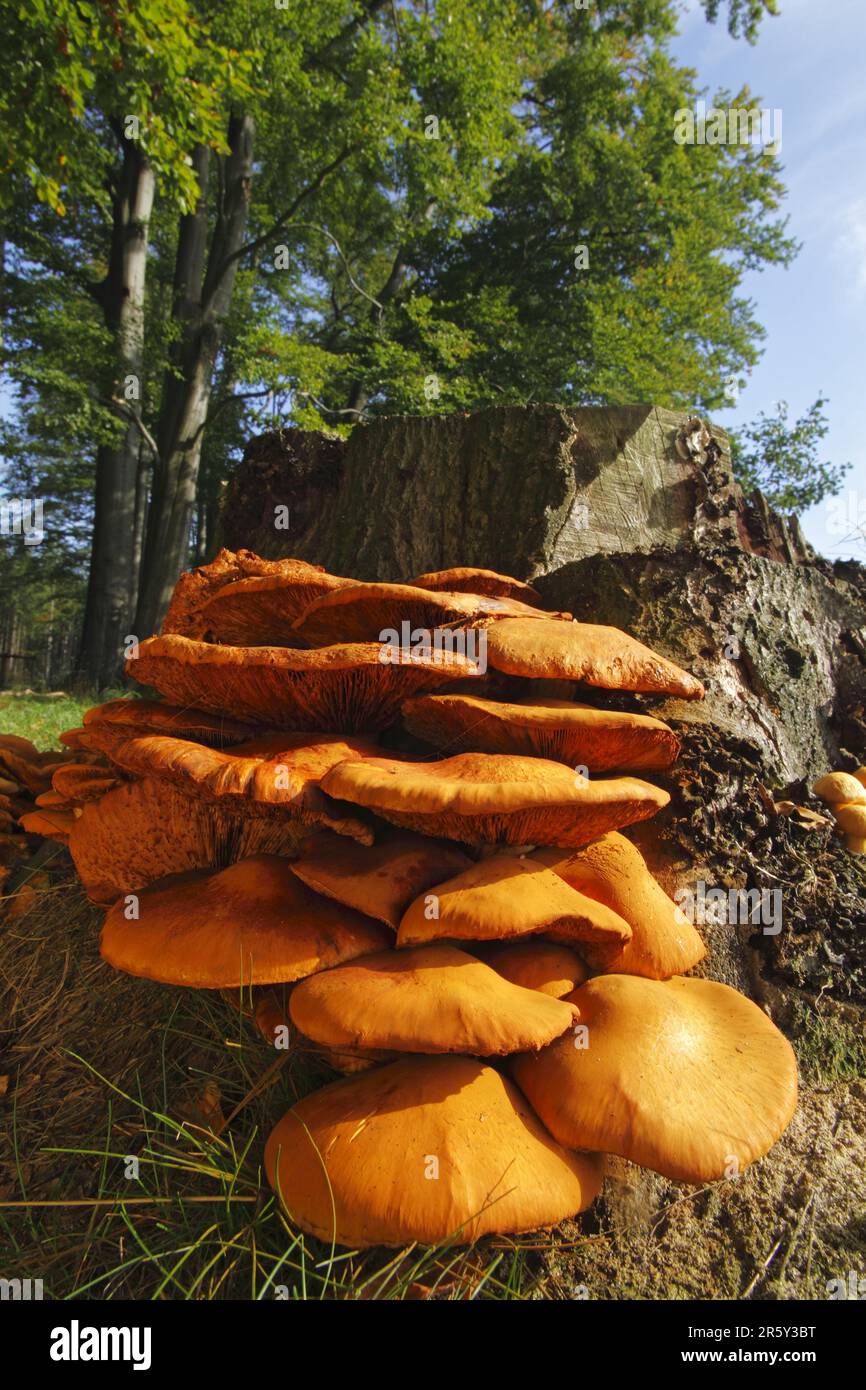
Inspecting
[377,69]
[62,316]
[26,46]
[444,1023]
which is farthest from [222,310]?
[444,1023]

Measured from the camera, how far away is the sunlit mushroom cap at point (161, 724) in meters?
2.05

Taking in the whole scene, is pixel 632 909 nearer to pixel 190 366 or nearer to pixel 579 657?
pixel 579 657

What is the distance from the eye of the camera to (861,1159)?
187cm

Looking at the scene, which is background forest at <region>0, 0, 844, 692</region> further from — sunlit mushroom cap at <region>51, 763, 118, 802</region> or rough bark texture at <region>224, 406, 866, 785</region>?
sunlit mushroom cap at <region>51, 763, 118, 802</region>

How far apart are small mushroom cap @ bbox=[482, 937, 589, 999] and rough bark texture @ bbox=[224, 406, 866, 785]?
98 cm

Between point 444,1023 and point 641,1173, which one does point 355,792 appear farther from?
point 641,1173

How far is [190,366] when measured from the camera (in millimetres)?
13844

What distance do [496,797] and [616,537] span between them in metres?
2.11

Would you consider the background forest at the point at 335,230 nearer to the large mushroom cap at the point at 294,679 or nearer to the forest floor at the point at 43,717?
the forest floor at the point at 43,717

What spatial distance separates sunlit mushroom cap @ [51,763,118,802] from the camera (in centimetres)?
233

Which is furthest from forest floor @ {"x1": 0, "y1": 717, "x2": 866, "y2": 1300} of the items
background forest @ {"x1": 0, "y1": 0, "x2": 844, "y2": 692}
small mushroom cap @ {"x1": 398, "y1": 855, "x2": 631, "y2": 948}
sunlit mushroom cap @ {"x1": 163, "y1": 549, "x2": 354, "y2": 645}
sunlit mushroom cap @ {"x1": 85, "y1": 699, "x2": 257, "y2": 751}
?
background forest @ {"x1": 0, "y1": 0, "x2": 844, "y2": 692}

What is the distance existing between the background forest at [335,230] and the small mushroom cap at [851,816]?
6.81m

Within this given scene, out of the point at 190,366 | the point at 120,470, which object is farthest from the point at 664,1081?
the point at 120,470

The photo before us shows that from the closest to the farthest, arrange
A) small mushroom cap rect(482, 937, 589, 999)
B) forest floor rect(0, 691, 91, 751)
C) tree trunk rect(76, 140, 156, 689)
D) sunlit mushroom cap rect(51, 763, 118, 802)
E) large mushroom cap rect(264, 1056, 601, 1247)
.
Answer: large mushroom cap rect(264, 1056, 601, 1247) → small mushroom cap rect(482, 937, 589, 999) → sunlit mushroom cap rect(51, 763, 118, 802) → forest floor rect(0, 691, 91, 751) → tree trunk rect(76, 140, 156, 689)
